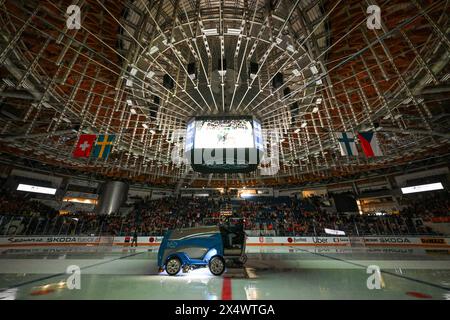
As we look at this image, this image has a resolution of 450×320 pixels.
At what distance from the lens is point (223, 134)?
1060 centimetres

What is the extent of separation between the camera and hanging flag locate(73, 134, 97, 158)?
1085 centimetres

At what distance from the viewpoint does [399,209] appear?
29766 mm

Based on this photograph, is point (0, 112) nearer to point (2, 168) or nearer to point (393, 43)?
point (2, 168)

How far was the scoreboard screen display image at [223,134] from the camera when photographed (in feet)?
34.2

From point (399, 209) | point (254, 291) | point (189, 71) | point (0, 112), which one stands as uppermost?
point (0, 112)

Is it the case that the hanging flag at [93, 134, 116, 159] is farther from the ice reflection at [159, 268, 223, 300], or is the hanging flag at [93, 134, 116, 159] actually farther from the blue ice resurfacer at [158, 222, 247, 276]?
the ice reflection at [159, 268, 223, 300]

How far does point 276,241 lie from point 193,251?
47.0 feet

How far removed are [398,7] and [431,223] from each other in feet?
79.6

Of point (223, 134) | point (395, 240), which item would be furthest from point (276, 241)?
point (223, 134)

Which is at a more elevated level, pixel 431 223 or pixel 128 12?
pixel 128 12

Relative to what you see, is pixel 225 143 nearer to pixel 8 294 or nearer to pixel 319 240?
pixel 8 294

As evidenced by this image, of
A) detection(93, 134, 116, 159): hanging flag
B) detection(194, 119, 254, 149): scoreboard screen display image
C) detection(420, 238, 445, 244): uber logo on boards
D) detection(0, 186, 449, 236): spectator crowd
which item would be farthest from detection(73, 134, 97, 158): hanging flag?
detection(420, 238, 445, 244): uber logo on boards
